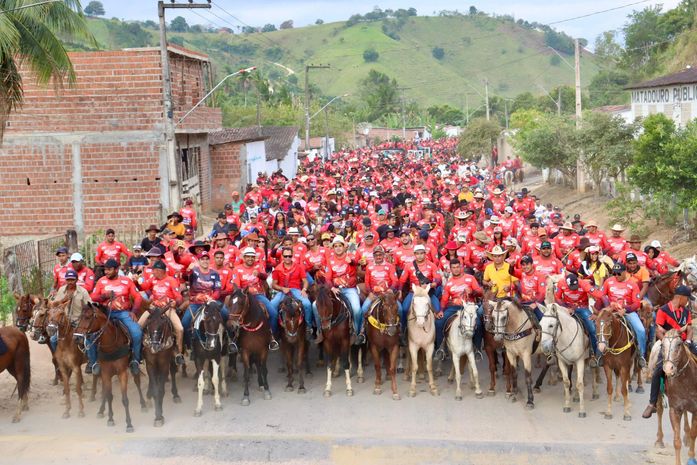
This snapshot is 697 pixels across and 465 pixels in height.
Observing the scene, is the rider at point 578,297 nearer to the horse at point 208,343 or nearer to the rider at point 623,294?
the rider at point 623,294

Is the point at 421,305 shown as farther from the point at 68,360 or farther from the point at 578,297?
the point at 68,360

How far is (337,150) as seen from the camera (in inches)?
3068

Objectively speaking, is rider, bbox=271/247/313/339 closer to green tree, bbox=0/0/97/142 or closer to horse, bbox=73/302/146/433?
horse, bbox=73/302/146/433

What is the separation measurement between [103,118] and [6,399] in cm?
1475

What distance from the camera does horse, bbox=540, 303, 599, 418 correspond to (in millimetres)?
11750

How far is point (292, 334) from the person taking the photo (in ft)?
42.2

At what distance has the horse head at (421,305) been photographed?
12.4 metres

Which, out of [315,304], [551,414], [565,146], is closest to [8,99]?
[315,304]

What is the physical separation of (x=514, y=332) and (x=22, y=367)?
6865 mm

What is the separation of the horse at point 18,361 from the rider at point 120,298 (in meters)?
1.36

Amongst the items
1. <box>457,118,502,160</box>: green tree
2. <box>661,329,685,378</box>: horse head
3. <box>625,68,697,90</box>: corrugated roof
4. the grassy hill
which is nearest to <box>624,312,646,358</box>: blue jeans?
<box>661,329,685,378</box>: horse head

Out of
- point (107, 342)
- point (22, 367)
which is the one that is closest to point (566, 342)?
point (107, 342)

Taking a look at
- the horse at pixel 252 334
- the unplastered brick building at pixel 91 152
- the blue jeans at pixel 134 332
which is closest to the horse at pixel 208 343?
the horse at pixel 252 334

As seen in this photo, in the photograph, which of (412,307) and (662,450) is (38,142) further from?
(662,450)
